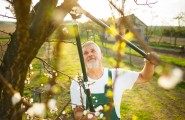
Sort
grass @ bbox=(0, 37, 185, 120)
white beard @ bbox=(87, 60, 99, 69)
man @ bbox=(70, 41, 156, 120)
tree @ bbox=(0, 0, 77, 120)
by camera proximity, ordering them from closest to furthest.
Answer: tree @ bbox=(0, 0, 77, 120) < man @ bbox=(70, 41, 156, 120) < white beard @ bbox=(87, 60, 99, 69) < grass @ bbox=(0, 37, 185, 120)

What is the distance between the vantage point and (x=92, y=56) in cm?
424

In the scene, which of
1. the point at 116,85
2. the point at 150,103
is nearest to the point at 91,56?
the point at 116,85

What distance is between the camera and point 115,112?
3.88 metres

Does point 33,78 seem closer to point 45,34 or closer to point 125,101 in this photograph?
point 125,101

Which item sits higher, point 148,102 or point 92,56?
point 92,56

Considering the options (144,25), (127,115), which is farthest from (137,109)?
(144,25)

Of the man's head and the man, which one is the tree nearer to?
the man

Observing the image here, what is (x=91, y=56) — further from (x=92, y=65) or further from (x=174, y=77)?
(x=174, y=77)


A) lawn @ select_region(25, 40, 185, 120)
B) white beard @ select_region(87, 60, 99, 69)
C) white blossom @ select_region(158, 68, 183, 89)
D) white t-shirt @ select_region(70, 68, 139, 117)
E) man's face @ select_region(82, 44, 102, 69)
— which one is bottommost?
lawn @ select_region(25, 40, 185, 120)

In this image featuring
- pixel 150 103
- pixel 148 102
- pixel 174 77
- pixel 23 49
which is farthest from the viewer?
pixel 148 102

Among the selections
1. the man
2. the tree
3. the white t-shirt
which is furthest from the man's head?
the tree

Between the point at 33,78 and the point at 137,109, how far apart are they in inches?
282

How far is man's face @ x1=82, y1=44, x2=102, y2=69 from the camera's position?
4176 mm

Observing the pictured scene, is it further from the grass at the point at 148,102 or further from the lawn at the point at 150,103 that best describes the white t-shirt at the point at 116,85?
the lawn at the point at 150,103
